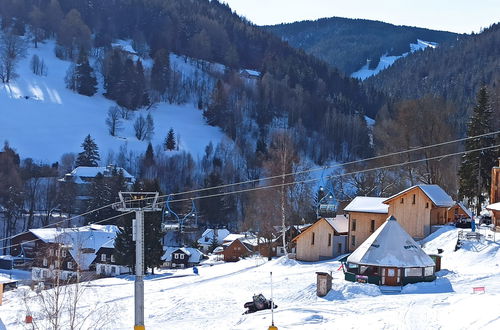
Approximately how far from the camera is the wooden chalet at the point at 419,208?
36312 mm

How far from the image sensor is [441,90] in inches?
6609

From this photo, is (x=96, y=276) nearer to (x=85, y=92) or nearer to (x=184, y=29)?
(x=85, y=92)

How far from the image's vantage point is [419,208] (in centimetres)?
3650

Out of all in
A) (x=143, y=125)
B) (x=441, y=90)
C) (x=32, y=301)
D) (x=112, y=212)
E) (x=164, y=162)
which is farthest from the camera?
(x=441, y=90)

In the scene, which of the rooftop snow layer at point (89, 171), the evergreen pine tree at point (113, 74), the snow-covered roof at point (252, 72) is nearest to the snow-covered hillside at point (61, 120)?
the evergreen pine tree at point (113, 74)

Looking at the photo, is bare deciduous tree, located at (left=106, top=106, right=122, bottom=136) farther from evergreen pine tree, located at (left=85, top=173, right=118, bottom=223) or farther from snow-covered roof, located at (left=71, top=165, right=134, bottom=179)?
Answer: evergreen pine tree, located at (left=85, top=173, right=118, bottom=223)

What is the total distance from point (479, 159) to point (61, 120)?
78.2 m

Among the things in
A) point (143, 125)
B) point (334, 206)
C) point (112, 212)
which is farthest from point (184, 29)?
point (334, 206)

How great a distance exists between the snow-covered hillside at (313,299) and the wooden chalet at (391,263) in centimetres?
83

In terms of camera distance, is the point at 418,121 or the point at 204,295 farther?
the point at 418,121

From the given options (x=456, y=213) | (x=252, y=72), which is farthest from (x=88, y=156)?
(x=252, y=72)

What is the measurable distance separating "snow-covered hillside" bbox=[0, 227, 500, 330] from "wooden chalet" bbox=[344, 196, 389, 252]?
3724mm

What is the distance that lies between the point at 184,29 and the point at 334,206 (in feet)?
418

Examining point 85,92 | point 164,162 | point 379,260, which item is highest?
point 85,92
